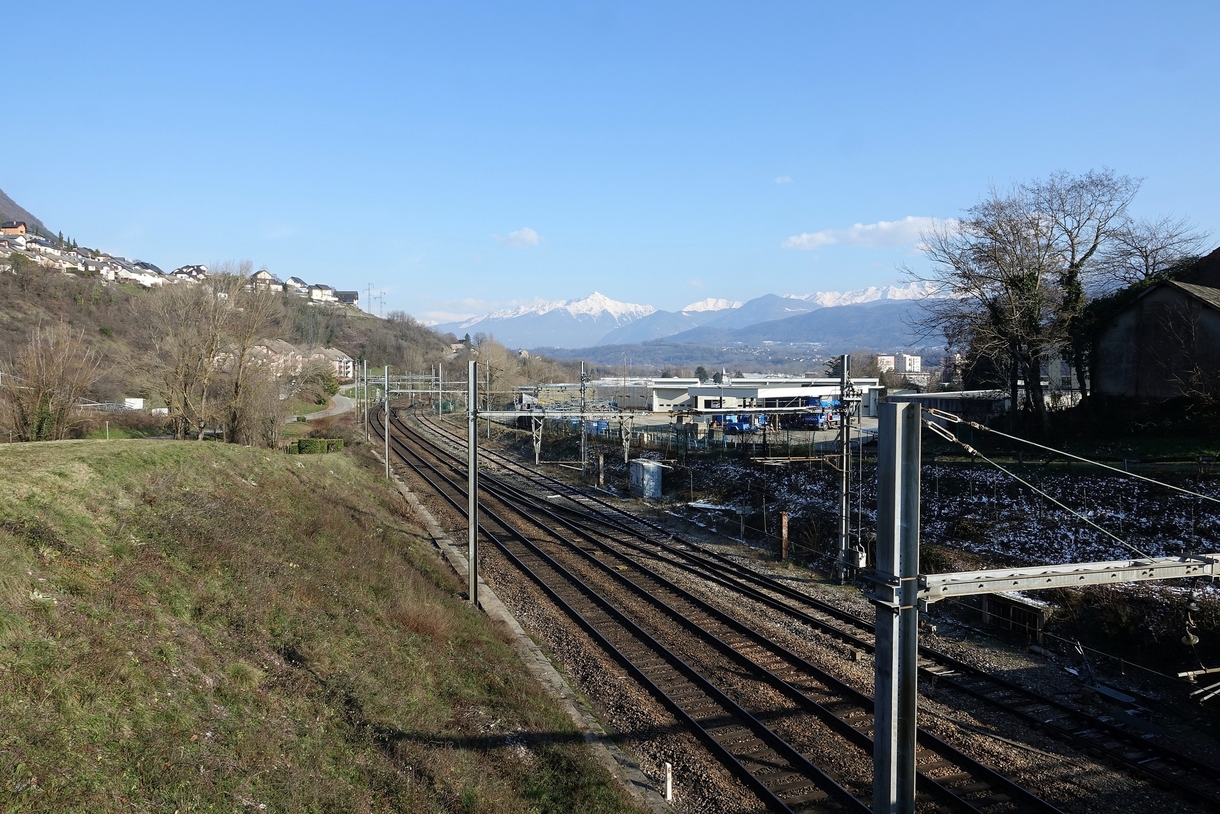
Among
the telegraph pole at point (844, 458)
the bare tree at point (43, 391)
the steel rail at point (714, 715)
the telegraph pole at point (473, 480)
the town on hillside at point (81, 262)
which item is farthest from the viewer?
the town on hillside at point (81, 262)

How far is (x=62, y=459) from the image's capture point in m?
13.6

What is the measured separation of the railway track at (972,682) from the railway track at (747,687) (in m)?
1.43

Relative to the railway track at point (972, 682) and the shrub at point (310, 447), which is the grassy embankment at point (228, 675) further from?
the shrub at point (310, 447)

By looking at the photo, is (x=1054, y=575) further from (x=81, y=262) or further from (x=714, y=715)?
(x=81, y=262)

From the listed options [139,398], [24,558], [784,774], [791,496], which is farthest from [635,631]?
[139,398]

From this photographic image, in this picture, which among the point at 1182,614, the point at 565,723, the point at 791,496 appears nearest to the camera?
the point at 565,723

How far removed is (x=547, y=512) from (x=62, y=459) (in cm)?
1598

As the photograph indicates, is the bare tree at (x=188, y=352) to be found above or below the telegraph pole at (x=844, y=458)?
above

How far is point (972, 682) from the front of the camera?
11734 mm

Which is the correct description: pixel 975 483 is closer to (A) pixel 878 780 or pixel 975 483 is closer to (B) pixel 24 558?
(A) pixel 878 780

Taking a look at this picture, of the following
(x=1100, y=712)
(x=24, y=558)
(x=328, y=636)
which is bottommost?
(x=1100, y=712)

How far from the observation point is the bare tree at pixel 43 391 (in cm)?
2612

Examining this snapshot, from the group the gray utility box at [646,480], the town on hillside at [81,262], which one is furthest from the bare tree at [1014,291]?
the town on hillside at [81,262]

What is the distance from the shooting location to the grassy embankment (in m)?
6.18
